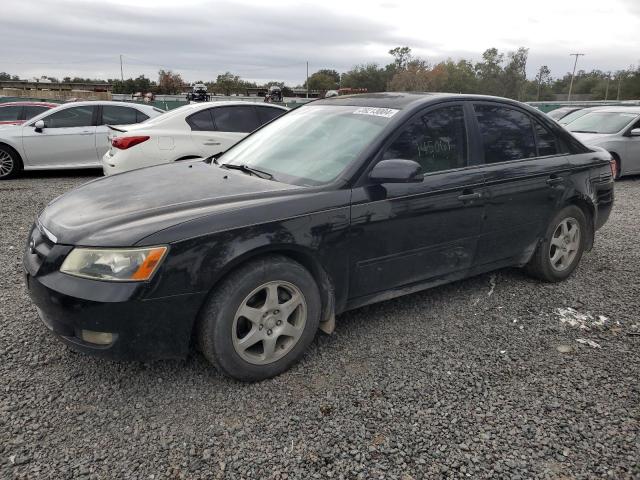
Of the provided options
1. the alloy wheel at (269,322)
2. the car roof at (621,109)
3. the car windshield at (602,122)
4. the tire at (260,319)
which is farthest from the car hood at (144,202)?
the car roof at (621,109)

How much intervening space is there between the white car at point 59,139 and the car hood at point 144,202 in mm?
6758

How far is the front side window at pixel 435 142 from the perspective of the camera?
3412 millimetres

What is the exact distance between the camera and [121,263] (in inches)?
98.7

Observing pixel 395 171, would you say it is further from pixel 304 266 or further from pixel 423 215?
pixel 304 266

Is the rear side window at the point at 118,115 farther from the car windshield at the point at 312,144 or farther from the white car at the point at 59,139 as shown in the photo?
the car windshield at the point at 312,144

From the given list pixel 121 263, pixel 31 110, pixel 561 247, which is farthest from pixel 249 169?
pixel 31 110

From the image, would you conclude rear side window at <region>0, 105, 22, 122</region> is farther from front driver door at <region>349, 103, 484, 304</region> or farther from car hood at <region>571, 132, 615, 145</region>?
car hood at <region>571, 132, 615, 145</region>

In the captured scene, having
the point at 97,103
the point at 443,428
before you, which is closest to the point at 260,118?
the point at 97,103

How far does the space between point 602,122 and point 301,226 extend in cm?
1050

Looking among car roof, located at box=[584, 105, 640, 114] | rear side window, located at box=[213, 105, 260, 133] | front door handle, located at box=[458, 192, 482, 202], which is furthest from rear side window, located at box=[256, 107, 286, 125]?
car roof, located at box=[584, 105, 640, 114]

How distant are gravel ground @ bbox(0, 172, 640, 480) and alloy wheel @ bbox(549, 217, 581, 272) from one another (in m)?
0.64

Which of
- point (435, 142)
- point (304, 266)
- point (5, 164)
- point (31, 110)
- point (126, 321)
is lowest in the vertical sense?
point (5, 164)

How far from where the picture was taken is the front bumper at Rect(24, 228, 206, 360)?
248cm

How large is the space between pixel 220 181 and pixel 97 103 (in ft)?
25.4
